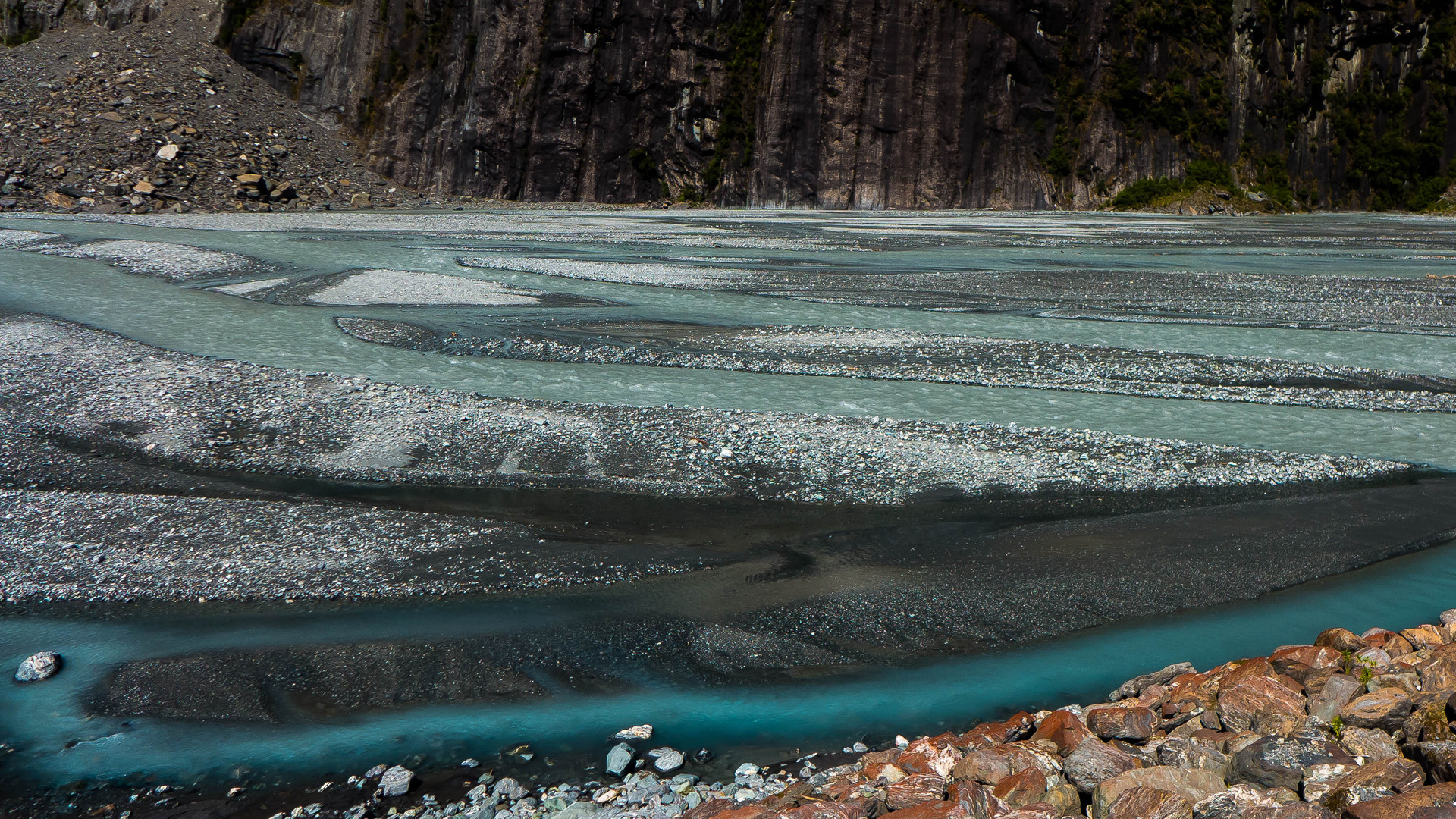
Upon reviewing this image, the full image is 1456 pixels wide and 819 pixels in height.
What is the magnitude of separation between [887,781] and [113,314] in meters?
7.93

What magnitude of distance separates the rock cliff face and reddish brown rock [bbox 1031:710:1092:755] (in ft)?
132

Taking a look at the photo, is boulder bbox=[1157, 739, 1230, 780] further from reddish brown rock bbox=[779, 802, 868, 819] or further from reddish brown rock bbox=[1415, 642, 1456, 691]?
reddish brown rock bbox=[779, 802, 868, 819]

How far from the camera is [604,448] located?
16.2 feet

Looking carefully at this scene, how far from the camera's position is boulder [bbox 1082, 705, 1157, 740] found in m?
2.35

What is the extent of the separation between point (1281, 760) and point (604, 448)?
132 inches

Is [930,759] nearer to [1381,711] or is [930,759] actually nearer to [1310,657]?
[1381,711]

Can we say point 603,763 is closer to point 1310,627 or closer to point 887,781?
point 887,781

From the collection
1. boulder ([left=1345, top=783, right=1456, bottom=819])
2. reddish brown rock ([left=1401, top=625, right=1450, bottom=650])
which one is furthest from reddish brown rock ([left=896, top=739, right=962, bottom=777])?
reddish brown rock ([left=1401, top=625, right=1450, bottom=650])

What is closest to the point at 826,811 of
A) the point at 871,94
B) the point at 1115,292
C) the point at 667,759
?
the point at 667,759

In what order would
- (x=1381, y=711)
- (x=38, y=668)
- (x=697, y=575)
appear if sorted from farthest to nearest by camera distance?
(x=697, y=575), (x=38, y=668), (x=1381, y=711)

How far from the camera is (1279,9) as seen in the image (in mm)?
45344

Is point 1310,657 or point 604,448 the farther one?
point 604,448

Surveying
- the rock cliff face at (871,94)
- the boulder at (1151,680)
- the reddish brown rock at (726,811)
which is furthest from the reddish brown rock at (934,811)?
the rock cliff face at (871,94)

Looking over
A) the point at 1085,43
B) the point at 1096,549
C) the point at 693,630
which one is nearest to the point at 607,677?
the point at 693,630
